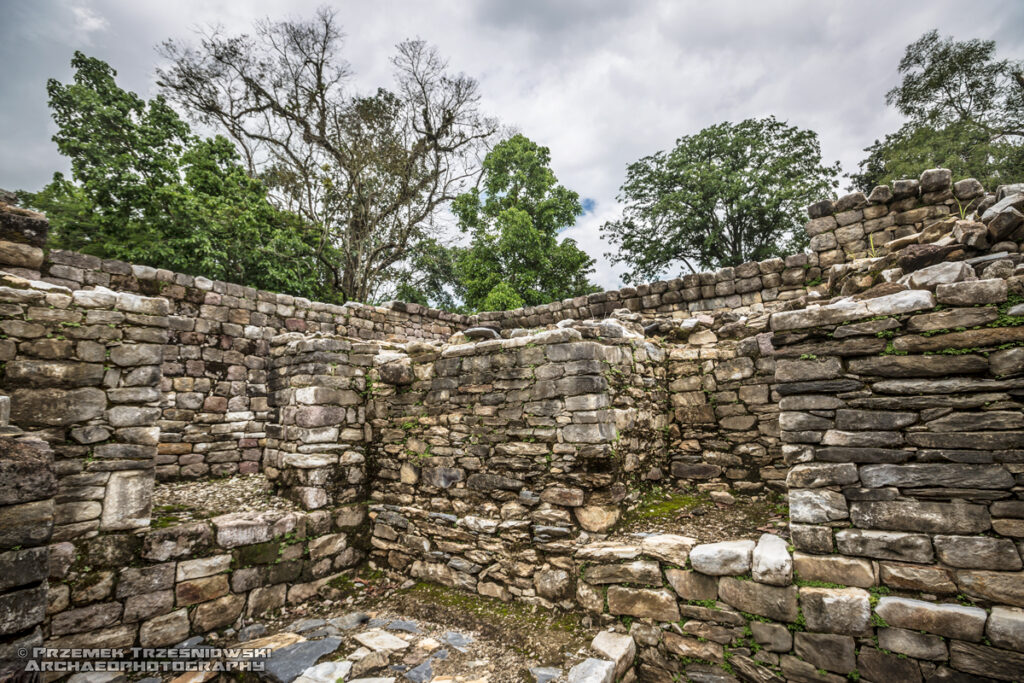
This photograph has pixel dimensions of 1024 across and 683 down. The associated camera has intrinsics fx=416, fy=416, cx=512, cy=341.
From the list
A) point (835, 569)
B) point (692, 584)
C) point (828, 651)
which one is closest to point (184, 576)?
point (692, 584)

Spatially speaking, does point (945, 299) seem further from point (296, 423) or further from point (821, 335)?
point (296, 423)

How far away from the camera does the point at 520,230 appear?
16312 millimetres

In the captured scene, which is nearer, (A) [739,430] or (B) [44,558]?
(B) [44,558]

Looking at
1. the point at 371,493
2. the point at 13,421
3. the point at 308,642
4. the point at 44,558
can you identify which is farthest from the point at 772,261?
the point at 13,421

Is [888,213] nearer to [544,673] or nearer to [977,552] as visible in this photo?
[977,552]

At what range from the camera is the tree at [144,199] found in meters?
11.4

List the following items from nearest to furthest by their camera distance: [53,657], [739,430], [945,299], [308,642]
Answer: [945,299] → [53,657] → [308,642] → [739,430]

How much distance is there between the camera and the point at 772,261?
8016mm

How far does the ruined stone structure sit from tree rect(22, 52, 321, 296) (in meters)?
5.54

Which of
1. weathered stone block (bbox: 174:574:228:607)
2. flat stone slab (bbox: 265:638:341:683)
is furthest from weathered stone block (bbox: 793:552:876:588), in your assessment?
weathered stone block (bbox: 174:574:228:607)

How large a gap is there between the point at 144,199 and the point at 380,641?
13984mm

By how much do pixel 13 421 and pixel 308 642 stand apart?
3.17 meters

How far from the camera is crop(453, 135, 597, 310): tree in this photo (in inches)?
651

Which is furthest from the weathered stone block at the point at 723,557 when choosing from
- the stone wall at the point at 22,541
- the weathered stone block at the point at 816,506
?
the stone wall at the point at 22,541
